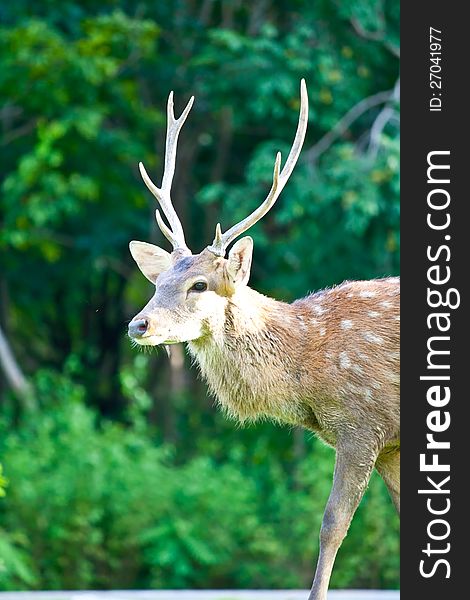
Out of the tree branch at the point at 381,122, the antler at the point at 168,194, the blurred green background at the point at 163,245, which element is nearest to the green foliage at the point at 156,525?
the blurred green background at the point at 163,245

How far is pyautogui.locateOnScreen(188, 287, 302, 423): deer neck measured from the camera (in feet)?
19.4

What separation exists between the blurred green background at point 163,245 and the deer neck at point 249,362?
334 cm

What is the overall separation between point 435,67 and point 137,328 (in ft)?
5.25

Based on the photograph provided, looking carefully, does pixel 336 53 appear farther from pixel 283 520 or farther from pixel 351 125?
pixel 283 520

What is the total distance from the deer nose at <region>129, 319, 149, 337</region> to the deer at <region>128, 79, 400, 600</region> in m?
0.11

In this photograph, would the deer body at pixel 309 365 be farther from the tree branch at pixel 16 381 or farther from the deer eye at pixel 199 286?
the tree branch at pixel 16 381

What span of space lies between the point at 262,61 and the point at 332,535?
22.7 ft

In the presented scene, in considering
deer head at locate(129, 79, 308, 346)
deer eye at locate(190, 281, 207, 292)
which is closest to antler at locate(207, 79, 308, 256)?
deer head at locate(129, 79, 308, 346)

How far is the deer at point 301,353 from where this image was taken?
5746 millimetres

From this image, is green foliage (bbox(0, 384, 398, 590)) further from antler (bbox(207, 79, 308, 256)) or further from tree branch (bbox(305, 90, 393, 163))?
antler (bbox(207, 79, 308, 256))

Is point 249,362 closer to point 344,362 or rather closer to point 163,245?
point 344,362

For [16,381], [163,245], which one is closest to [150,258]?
[16,381]

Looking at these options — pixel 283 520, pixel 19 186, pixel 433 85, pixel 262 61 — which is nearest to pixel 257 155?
pixel 262 61

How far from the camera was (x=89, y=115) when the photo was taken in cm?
1214
